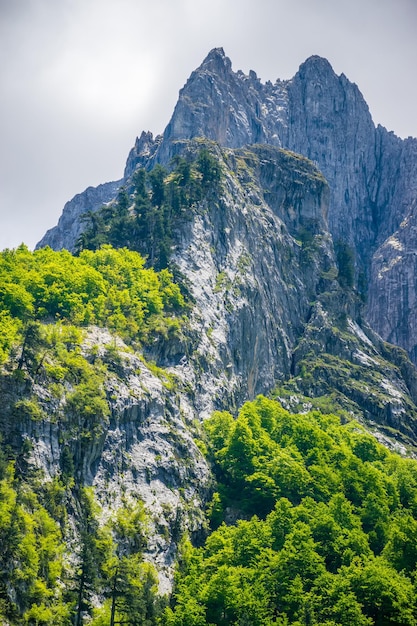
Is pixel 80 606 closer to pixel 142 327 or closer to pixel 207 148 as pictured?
pixel 142 327

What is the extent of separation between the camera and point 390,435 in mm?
113500

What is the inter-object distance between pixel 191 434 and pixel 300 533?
19906 mm

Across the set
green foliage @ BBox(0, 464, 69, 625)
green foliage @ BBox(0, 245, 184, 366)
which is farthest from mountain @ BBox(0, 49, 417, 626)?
green foliage @ BBox(0, 245, 184, 366)

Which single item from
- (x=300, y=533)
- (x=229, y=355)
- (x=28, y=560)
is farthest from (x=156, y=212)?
(x=28, y=560)

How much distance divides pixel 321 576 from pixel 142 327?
37.4m

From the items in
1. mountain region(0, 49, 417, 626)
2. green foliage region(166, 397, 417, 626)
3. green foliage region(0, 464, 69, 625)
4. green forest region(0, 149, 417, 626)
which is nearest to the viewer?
green foliage region(0, 464, 69, 625)

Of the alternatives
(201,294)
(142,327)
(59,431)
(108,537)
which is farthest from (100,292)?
(108,537)

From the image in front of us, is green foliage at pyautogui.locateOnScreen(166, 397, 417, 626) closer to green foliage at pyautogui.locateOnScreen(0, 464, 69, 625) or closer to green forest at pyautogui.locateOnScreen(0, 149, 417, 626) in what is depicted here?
green forest at pyautogui.locateOnScreen(0, 149, 417, 626)

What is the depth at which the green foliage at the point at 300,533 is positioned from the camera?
182ft

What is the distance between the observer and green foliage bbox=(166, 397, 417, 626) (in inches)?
2189

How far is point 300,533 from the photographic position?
62188 mm

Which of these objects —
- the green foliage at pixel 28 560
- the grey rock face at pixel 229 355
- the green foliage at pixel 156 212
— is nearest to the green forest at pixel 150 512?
the green foliage at pixel 28 560

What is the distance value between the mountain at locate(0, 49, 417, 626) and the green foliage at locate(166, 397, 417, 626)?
0.19 meters

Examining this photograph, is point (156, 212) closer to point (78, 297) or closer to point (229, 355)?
point (229, 355)
